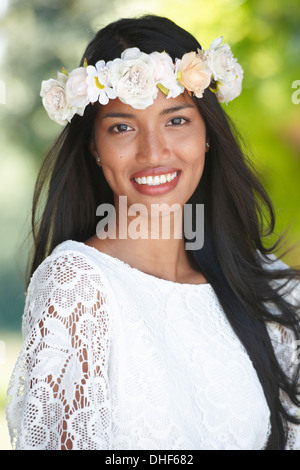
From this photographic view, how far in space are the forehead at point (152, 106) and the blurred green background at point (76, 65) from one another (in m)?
1.79

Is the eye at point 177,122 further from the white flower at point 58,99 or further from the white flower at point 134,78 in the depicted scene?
the white flower at point 58,99

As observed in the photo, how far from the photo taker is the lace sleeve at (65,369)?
1791 mm

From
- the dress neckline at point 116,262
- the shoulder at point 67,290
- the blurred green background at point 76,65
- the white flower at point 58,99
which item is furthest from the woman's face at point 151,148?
the blurred green background at point 76,65

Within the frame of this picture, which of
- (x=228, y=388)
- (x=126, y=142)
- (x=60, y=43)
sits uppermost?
(x=60, y=43)

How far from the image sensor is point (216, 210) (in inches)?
103

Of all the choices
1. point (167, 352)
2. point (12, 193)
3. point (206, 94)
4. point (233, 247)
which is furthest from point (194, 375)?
point (12, 193)

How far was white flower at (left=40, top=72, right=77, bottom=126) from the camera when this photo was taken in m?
2.24

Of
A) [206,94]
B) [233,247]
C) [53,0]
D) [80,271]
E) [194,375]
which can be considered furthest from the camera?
[53,0]

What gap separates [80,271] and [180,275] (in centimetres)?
59

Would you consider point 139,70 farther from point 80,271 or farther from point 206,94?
point 80,271

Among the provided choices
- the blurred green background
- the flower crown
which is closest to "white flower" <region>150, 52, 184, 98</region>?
the flower crown

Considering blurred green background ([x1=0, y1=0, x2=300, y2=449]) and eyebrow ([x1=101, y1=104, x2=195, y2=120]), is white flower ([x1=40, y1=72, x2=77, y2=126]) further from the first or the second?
blurred green background ([x1=0, y1=0, x2=300, y2=449])

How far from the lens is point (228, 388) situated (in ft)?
7.01

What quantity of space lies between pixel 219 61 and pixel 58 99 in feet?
1.82
